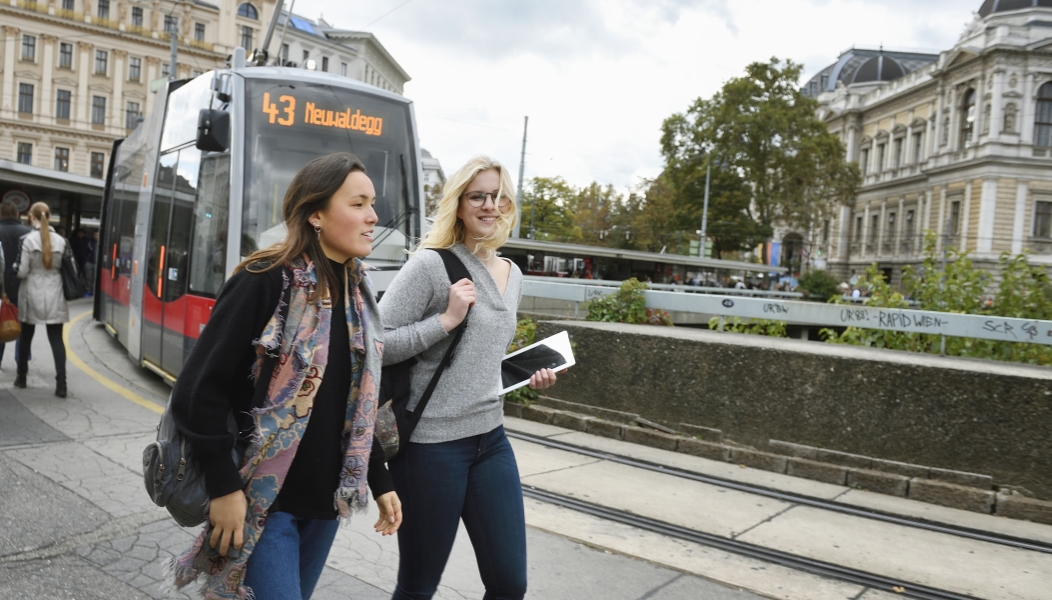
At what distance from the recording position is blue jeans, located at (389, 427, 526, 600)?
269 cm

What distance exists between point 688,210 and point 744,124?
232 inches

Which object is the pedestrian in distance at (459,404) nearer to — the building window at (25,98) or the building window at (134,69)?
the building window at (25,98)

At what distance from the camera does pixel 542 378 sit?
2936mm

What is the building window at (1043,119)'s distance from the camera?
5403cm

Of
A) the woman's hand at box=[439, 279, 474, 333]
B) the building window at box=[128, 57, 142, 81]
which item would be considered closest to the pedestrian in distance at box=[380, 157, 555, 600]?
the woman's hand at box=[439, 279, 474, 333]

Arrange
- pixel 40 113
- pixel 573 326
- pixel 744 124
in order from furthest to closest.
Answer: pixel 40 113 → pixel 744 124 → pixel 573 326

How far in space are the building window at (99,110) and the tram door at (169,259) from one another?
216 ft

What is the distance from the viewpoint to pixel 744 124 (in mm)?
42469

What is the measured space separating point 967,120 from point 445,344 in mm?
63738

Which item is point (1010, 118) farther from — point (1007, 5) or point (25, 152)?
point (25, 152)

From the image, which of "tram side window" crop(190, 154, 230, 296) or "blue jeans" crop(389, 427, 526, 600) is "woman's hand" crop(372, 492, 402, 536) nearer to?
"blue jeans" crop(389, 427, 526, 600)

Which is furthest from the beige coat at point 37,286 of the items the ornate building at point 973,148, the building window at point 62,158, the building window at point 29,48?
the building window at point 29,48

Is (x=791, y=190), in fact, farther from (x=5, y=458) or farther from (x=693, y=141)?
(x=5, y=458)

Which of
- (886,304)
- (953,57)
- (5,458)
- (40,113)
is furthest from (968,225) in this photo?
(40,113)
